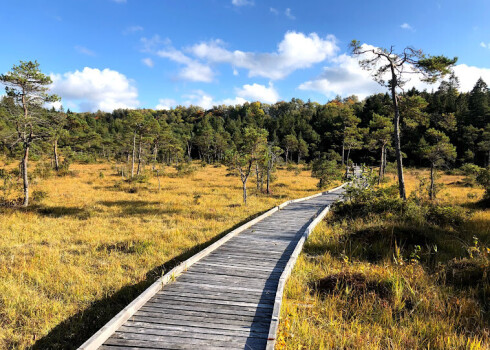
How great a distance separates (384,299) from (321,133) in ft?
238

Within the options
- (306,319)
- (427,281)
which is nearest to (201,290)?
(306,319)

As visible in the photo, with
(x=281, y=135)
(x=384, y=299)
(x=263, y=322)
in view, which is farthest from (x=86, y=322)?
(x=281, y=135)

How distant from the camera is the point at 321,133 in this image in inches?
2891

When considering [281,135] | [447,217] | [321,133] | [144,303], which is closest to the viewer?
[144,303]

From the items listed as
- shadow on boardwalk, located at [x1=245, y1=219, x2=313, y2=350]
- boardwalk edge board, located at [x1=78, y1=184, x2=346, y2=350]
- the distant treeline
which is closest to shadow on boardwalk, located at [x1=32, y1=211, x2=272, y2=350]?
boardwalk edge board, located at [x1=78, y1=184, x2=346, y2=350]

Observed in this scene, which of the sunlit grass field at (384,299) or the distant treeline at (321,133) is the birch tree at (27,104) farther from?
the sunlit grass field at (384,299)

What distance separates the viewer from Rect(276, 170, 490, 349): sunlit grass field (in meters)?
3.79

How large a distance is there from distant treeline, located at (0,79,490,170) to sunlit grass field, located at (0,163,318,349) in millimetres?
4089

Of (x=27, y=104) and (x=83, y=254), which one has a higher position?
(x=27, y=104)

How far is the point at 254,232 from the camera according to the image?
9.11 meters

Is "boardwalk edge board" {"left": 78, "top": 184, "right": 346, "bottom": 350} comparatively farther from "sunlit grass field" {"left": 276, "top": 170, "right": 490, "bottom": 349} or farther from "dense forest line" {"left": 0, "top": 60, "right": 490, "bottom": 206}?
"dense forest line" {"left": 0, "top": 60, "right": 490, "bottom": 206}

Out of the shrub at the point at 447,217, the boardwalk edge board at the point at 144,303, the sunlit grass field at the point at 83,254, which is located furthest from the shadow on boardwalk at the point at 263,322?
the shrub at the point at 447,217

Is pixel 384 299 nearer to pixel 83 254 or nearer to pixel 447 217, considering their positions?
pixel 447 217

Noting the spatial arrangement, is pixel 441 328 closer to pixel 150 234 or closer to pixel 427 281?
pixel 427 281
